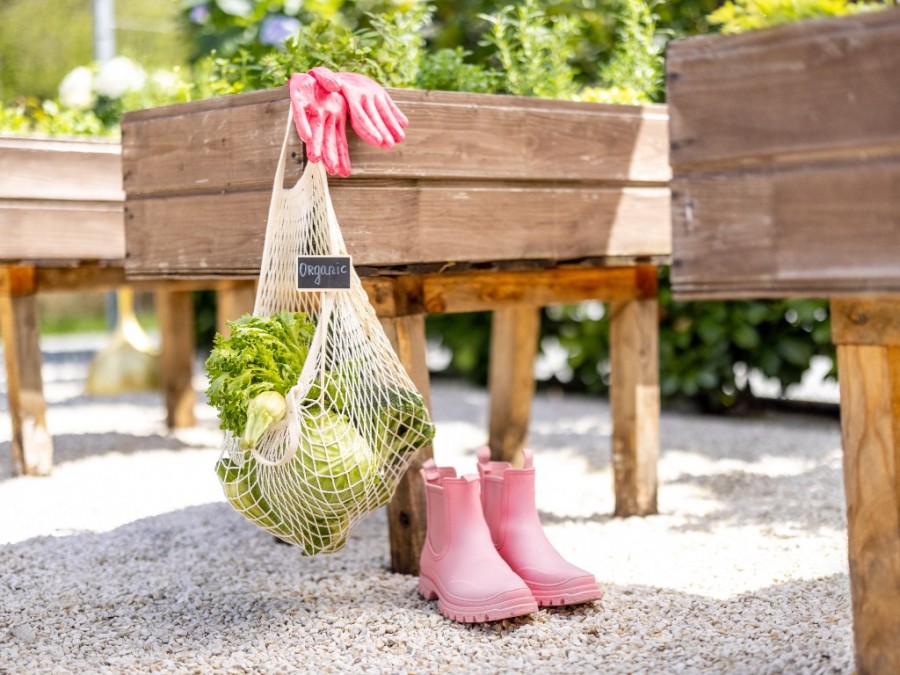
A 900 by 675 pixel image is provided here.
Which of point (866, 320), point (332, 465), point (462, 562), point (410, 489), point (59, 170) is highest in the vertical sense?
point (59, 170)

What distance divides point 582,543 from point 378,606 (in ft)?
2.29

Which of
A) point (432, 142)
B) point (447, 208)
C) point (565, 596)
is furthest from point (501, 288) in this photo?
point (565, 596)

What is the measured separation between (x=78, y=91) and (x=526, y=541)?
9.14 ft

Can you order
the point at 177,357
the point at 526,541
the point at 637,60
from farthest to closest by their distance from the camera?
the point at 177,357
the point at 637,60
the point at 526,541

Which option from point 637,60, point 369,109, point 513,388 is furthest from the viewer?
point 513,388

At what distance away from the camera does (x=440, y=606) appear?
2.31 m

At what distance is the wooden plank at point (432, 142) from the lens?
2.39 m

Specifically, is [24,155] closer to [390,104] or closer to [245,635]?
[390,104]

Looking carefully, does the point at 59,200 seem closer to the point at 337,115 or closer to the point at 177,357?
the point at 177,357

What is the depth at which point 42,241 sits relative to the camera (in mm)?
3455

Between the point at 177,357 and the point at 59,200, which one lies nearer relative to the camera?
the point at 59,200

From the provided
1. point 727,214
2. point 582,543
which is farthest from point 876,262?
point 582,543

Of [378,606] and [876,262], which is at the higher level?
[876,262]

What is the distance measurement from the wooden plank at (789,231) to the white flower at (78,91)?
3110mm
